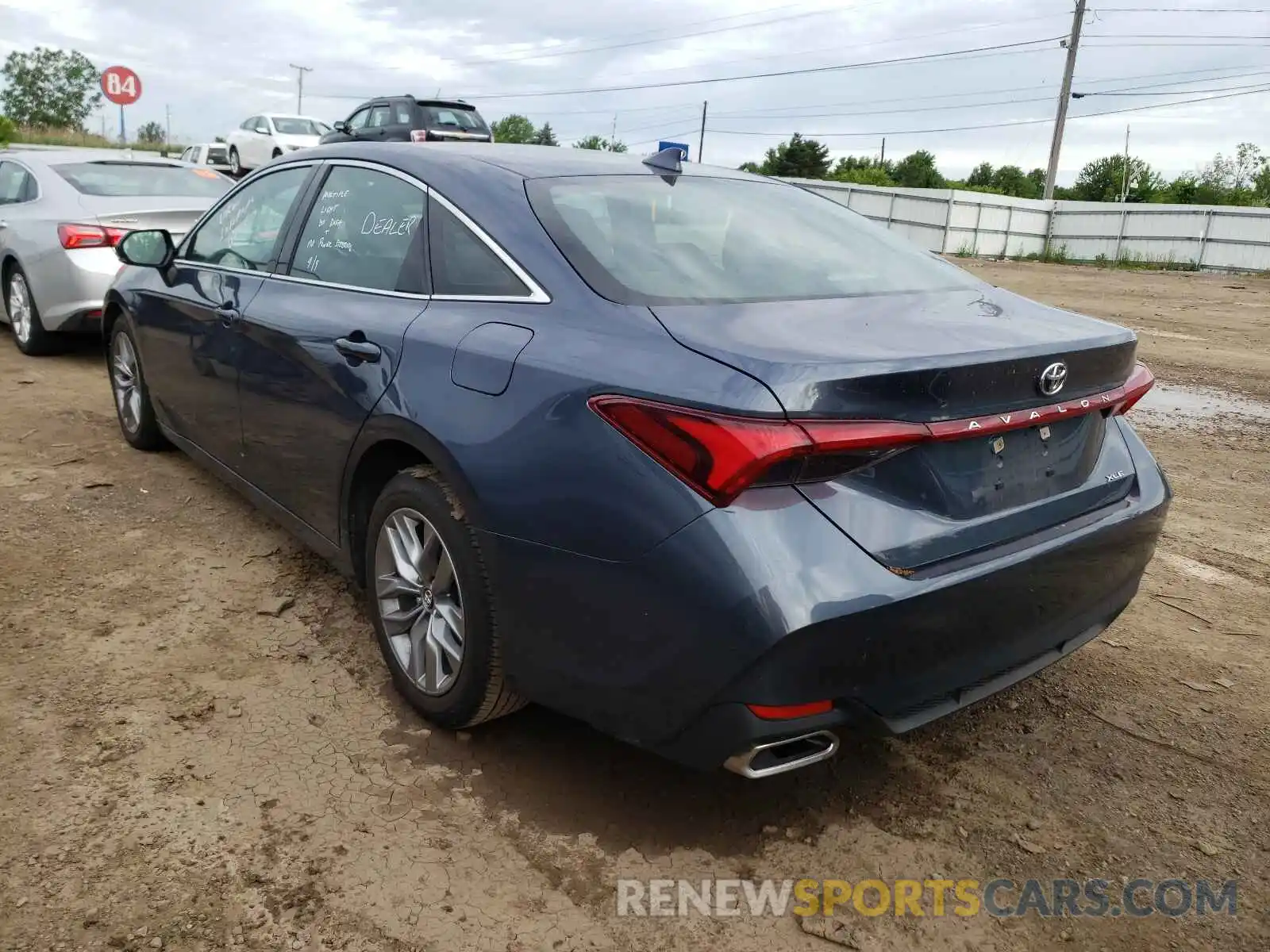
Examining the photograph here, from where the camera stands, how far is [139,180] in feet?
25.8

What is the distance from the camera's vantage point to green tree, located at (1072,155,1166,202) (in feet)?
173

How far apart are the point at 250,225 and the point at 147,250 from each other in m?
0.79

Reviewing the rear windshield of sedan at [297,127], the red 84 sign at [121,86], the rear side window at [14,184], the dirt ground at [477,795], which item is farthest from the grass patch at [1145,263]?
the dirt ground at [477,795]

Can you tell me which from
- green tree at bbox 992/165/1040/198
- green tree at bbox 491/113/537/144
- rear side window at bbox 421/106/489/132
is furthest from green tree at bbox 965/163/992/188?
rear side window at bbox 421/106/489/132

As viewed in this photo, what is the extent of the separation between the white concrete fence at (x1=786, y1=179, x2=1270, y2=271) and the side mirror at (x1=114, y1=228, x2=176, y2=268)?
24.8 meters

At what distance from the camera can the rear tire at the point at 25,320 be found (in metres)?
7.32

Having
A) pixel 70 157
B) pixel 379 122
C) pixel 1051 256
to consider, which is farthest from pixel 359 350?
pixel 1051 256

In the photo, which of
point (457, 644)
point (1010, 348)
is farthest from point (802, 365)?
point (457, 644)

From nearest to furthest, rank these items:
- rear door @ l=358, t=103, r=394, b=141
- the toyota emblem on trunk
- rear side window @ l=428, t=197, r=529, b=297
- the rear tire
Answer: the toyota emblem on trunk, rear side window @ l=428, t=197, r=529, b=297, the rear tire, rear door @ l=358, t=103, r=394, b=141

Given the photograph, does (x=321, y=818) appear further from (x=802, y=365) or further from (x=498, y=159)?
(x=498, y=159)

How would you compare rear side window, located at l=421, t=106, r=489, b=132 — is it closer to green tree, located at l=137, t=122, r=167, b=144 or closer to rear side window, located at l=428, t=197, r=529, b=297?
rear side window, located at l=428, t=197, r=529, b=297

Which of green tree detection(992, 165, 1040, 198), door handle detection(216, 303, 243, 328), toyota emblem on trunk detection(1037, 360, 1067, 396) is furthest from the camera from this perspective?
green tree detection(992, 165, 1040, 198)

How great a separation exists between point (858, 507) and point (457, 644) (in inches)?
46.3

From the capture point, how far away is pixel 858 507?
6.76ft
